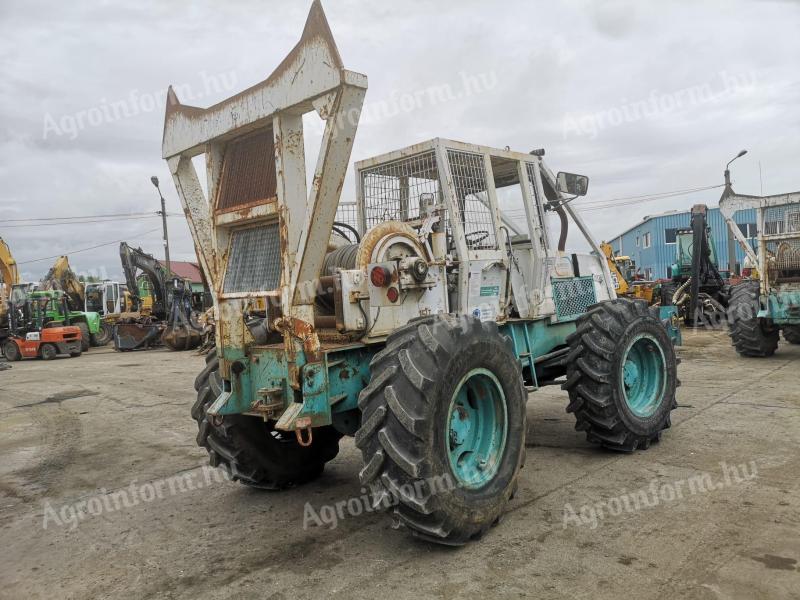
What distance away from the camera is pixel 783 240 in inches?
419

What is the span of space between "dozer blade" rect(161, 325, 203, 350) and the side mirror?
56.0 ft

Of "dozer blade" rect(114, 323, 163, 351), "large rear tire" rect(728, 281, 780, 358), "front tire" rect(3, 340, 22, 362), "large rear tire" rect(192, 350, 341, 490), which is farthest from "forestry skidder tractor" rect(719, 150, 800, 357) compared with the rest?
"front tire" rect(3, 340, 22, 362)

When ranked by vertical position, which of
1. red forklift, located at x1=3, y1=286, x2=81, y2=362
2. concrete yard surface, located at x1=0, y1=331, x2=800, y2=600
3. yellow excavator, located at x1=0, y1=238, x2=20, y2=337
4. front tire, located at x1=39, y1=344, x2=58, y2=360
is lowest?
concrete yard surface, located at x1=0, y1=331, x2=800, y2=600

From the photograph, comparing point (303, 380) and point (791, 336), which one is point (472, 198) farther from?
point (791, 336)

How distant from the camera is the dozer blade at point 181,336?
67.6 feet

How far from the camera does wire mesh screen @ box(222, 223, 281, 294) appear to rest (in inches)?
163

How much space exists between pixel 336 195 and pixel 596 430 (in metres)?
3.15

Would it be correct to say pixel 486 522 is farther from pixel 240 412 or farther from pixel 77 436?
pixel 77 436

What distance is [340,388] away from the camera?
13.5 ft

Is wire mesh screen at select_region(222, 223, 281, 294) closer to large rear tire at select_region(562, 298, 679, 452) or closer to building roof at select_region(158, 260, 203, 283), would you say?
large rear tire at select_region(562, 298, 679, 452)

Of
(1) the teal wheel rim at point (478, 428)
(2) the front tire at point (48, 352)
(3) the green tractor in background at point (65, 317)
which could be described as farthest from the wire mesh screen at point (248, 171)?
(3) the green tractor in background at point (65, 317)

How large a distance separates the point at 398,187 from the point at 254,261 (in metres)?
1.69

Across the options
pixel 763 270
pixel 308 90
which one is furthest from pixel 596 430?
pixel 763 270

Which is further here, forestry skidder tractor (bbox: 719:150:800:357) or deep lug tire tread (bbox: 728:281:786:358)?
deep lug tire tread (bbox: 728:281:786:358)
